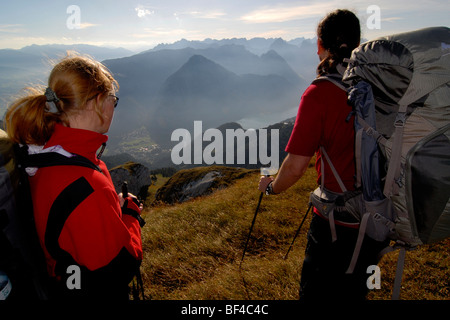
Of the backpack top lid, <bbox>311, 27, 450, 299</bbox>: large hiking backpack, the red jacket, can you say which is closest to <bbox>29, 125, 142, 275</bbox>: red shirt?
the red jacket

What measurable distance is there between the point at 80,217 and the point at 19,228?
637mm

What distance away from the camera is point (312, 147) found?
9.68ft

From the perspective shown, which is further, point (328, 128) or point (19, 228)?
point (328, 128)

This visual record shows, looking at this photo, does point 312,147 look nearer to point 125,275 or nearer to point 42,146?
point 125,275

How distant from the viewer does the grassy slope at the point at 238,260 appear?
4.50 m

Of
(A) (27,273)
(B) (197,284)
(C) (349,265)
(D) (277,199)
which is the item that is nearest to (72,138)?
(A) (27,273)

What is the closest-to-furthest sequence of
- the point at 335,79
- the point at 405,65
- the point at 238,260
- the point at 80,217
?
the point at 80,217 < the point at 405,65 < the point at 335,79 < the point at 238,260

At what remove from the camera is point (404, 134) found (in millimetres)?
2410

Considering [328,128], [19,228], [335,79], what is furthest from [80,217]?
[335,79]

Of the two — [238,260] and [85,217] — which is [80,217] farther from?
[238,260]

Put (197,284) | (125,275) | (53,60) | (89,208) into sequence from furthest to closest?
1. (197,284)
2. (53,60)
3. (125,275)
4. (89,208)

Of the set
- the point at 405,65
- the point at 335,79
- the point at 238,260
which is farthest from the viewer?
the point at 238,260

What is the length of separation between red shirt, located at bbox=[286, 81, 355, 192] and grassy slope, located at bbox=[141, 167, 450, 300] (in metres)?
2.83

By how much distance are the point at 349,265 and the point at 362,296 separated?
0.58 meters
